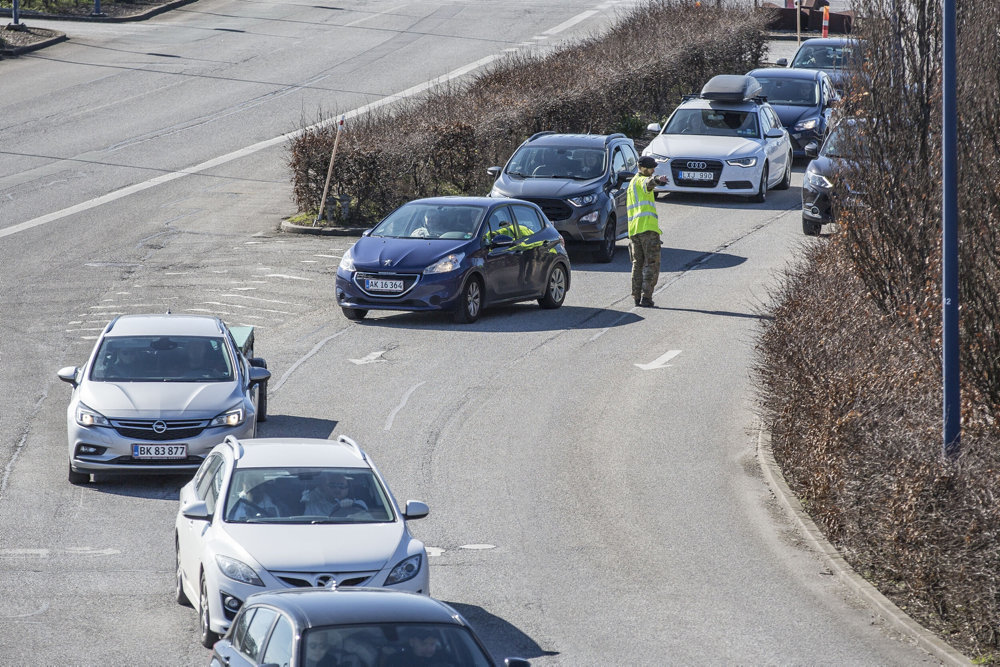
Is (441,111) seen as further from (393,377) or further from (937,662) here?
(937,662)

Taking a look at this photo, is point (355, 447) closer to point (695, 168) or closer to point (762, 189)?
point (695, 168)

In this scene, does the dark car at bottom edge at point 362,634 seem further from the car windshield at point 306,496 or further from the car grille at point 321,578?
the car windshield at point 306,496

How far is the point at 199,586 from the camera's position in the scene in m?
10.2

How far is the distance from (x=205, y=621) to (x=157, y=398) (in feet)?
16.0

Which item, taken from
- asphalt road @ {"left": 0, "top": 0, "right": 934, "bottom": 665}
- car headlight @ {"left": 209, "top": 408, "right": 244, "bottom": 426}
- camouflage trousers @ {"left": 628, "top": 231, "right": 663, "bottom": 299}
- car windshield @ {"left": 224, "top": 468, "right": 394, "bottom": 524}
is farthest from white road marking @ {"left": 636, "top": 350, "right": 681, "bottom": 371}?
car windshield @ {"left": 224, "top": 468, "right": 394, "bottom": 524}

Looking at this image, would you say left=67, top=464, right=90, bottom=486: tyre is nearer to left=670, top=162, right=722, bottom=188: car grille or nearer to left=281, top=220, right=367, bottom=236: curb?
left=281, top=220, right=367, bottom=236: curb

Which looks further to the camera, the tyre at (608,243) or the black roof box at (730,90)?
the black roof box at (730,90)

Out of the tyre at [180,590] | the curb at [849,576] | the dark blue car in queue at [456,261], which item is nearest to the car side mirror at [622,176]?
the dark blue car in queue at [456,261]

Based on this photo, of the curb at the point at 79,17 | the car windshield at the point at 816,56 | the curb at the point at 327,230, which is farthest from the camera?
the curb at the point at 79,17

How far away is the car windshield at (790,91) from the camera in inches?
1369

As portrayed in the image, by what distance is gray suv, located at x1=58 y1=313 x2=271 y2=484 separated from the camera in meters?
14.2

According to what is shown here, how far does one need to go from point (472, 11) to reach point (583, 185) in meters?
36.0

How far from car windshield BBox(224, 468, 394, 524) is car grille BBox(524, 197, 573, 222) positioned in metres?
14.6

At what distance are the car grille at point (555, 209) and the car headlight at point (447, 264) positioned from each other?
4401mm
